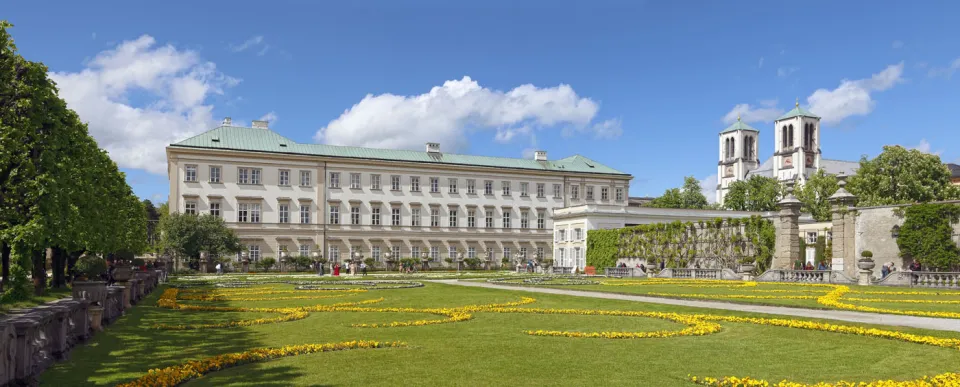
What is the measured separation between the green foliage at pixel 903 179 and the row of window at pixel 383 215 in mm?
33514

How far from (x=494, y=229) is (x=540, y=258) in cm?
600

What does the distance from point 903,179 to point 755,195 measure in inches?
1197

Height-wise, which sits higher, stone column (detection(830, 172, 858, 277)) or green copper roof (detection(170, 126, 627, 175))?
green copper roof (detection(170, 126, 627, 175))

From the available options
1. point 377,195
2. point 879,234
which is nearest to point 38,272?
point 879,234

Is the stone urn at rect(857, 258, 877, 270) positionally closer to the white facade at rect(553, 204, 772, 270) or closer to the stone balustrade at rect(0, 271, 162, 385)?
the stone balustrade at rect(0, 271, 162, 385)

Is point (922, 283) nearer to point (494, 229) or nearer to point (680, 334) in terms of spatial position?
point (680, 334)

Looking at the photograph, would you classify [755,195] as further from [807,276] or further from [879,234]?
[807,276]

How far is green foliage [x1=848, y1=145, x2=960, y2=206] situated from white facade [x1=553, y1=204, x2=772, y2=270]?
11.1m

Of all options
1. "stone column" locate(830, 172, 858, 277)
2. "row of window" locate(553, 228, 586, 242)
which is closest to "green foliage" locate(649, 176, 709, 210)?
"row of window" locate(553, 228, 586, 242)

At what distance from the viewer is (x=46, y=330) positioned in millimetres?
11094

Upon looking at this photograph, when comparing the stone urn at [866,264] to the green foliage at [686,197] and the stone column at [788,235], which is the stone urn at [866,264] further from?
the green foliage at [686,197]

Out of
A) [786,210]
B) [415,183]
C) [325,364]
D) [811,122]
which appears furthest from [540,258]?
[811,122]

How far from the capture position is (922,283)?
3120 cm

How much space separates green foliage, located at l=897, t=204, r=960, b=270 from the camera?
3581 cm
